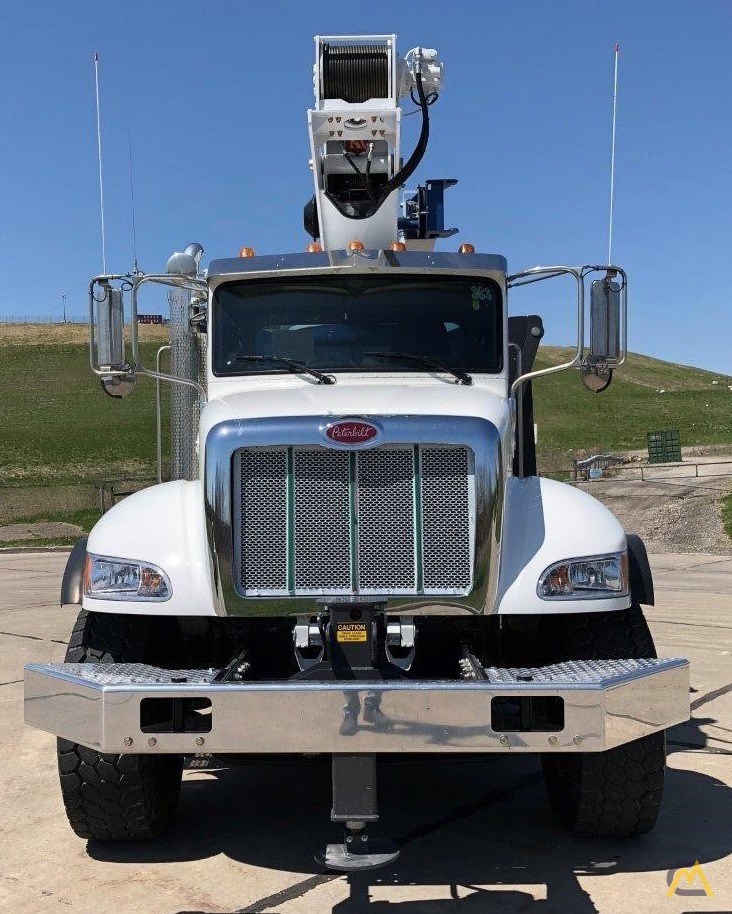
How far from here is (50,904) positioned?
12.5ft

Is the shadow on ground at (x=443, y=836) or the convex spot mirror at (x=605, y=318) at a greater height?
the convex spot mirror at (x=605, y=318)

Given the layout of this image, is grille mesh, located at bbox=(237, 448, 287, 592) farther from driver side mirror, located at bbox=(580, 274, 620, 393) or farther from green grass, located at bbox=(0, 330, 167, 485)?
green grass, located at bbox=(0, 330, 167, 485)

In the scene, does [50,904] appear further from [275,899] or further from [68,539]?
[68,539]

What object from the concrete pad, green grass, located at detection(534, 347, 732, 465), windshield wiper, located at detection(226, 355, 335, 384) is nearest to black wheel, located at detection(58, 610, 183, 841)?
the concrete pad

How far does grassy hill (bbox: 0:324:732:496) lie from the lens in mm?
55781

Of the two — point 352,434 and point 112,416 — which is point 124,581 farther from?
point 112,416

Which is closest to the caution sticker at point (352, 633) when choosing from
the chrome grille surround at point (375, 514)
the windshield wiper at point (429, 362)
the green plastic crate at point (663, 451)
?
the chrome grille surround at point (375, 514)

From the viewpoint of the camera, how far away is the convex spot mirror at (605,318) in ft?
16.9

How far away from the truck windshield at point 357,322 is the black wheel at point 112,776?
1463 millimetres

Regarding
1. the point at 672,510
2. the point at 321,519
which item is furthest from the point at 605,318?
the point at 672,510

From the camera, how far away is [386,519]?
409 cm

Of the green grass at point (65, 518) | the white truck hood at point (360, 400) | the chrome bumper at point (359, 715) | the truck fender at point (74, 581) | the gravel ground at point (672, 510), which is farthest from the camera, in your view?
the green grass at point (65, 518)

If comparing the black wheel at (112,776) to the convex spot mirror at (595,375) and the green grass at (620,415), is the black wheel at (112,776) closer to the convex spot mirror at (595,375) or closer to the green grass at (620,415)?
the convex spot mirror at (595,375)

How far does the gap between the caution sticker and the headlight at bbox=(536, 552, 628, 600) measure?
70 centimetres
